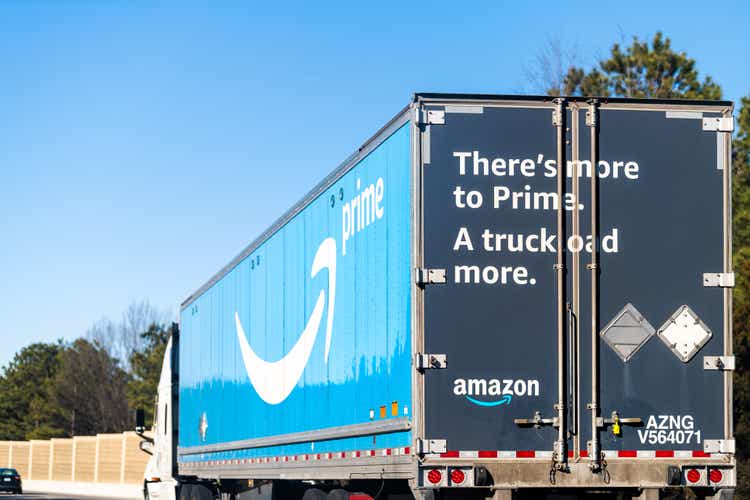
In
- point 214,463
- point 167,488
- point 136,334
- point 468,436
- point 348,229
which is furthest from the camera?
point 136,334

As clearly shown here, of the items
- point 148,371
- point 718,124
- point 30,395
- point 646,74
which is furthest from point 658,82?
point 30,395

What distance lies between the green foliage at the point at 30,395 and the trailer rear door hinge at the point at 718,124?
10869 cm

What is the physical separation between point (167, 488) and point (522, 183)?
16044 mm

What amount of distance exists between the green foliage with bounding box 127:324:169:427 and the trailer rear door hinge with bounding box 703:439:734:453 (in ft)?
272

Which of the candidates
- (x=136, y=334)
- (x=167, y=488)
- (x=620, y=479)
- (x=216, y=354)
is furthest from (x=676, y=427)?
(x=136, y=334)

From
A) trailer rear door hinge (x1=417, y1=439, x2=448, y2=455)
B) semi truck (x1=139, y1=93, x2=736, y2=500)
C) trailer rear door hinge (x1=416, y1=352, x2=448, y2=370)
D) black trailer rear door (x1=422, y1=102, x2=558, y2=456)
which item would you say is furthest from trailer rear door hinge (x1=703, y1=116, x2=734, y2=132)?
trailer rear door hinge (x1=417, y1=439, x2=448, y2=455)

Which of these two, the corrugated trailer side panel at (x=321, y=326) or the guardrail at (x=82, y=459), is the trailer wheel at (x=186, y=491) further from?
the guardrail at (x=82, y=459)

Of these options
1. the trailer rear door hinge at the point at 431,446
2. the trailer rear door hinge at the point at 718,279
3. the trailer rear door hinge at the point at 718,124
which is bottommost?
the trailer rear door hinge at the point at 431,446

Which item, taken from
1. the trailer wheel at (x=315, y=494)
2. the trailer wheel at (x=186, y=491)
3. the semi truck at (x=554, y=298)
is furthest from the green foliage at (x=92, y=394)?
the semi truck at (x=554, y=298)

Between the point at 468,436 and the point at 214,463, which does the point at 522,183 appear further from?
the point at 214,463

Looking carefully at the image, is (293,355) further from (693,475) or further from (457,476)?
(693,475)

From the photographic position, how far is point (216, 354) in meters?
22.1

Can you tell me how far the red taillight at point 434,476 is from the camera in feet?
37.7

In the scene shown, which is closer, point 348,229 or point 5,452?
point 348,229
